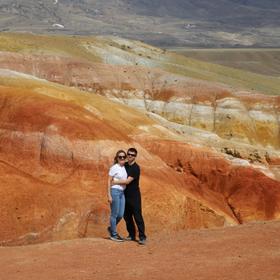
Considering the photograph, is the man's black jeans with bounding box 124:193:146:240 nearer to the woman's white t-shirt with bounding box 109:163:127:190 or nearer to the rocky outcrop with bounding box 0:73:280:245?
the woman's white t-shirt with bounding box 109:163:127:190

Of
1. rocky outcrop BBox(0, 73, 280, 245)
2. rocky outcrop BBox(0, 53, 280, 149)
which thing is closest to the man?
rocky outcrop BBox(0, 73, 280, 245)

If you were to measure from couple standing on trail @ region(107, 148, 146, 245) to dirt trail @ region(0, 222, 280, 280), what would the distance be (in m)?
0.74

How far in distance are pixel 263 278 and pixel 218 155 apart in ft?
106

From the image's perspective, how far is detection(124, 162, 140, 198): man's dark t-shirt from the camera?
1912cm

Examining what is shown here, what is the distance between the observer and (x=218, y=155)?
4791cm

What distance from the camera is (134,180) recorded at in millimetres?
19250

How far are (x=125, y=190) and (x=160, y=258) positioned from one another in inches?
101

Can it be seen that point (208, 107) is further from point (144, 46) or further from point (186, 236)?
point (186, 236)

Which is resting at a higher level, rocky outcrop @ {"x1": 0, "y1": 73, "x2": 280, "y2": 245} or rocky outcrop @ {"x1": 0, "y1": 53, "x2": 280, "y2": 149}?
rocky outcrop @ {"x1": 0, "y1": 73, "x2": 280, "y2": 245}

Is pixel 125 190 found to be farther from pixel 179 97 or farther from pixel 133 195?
pixel 179 97

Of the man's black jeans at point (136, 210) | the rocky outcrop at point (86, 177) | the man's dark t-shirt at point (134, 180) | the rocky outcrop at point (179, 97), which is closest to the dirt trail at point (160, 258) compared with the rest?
the man's black jeans at point (136, 210)

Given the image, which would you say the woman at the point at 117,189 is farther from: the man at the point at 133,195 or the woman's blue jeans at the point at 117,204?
the man at the point at 133,195

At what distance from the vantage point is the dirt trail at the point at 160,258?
16.4 m

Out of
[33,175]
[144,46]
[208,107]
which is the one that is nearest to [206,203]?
[33,175]
